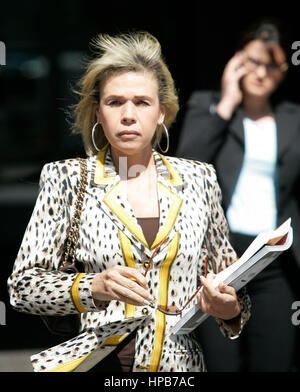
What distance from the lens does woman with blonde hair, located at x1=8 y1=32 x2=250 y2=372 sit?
2.35 metres

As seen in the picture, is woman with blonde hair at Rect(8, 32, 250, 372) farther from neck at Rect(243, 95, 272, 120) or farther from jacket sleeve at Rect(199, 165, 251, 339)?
neck at Rect(243, 95, 272, 120)

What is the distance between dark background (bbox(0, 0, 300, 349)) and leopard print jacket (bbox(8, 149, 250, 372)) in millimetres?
909

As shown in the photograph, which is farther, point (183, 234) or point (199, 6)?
point (199, 6)

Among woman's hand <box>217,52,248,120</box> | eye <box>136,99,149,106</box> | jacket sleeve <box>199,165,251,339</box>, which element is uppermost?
woman's hand <box>217,52,248,120</box>

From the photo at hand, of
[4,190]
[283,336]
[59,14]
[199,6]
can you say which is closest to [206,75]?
[199,6]

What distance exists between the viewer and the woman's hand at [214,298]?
7.39 ft

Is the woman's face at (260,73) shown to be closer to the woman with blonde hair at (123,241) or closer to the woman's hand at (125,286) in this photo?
the woman with blonde hair at (123,241)

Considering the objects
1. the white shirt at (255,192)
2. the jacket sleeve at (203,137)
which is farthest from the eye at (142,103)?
the white shirt at (255,192)

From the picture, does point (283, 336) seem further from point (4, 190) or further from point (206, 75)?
point (4, 190)

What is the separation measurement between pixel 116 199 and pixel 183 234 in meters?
0.24

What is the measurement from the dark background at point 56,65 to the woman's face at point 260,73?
186mm

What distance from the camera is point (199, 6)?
468 cm

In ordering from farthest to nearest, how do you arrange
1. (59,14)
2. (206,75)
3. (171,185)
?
(59,14) < (206,75) < (171,185)

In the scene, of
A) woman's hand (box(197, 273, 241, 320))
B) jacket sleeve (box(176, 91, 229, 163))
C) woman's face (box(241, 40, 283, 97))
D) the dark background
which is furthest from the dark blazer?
woman's hand (box(197, 273, 241, 320))
